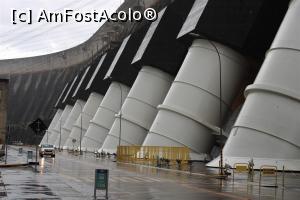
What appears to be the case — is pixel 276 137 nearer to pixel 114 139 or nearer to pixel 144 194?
pixel 144 194

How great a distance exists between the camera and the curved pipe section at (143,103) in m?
A: 72.8

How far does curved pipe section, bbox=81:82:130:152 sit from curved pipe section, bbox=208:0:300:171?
53.1 metres

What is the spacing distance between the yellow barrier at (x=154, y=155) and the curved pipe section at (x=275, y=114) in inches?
259

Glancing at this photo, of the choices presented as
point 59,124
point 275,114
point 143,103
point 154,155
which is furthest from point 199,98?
point 59,124

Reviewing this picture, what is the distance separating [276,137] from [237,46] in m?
15.9

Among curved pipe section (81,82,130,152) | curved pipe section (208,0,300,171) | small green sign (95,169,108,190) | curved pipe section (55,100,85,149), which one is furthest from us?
curved pipe section (55,100,85,149)

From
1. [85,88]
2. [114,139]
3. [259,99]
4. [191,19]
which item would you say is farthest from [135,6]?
[259,99]

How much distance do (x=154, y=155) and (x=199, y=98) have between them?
23.7 feet

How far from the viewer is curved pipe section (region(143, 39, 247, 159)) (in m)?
54.9

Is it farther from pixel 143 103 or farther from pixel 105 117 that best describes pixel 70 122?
pixel 143 103

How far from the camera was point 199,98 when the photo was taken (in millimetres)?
54750

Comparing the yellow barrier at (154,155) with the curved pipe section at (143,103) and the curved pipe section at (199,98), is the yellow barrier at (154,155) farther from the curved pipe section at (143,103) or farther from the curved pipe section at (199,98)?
the curved pipe section at (143,103)

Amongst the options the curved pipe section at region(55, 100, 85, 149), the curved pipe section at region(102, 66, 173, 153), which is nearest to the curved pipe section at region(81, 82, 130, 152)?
the curved pipe section at region(102, 66, 173, 153)

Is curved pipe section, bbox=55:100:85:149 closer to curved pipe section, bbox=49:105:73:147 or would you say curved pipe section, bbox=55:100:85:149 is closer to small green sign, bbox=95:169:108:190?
curved pipe section, bbox=49:105:73:147
